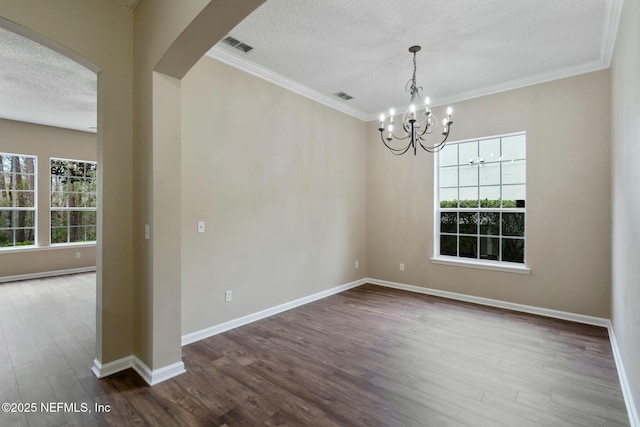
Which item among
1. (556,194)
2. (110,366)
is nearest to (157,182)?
(110,366)

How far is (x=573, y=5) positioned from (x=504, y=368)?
3.17m

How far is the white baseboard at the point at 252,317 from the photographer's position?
313cm

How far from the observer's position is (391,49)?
326 centimetres

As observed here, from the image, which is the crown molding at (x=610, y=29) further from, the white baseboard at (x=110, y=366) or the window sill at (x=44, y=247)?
the window sill at (x=44, y=247)

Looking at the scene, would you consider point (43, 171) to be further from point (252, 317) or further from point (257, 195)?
point (252, 317)

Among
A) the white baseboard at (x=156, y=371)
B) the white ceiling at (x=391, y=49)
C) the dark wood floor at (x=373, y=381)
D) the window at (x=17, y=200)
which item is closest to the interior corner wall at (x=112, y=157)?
the white baseboard at (x=156, y=371)

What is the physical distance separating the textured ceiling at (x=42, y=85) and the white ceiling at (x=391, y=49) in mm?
15

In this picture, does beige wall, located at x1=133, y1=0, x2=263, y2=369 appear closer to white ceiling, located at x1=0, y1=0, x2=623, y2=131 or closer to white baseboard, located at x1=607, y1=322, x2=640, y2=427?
white ceiling, located at x1=0, y1=0, x2=623, y2=131

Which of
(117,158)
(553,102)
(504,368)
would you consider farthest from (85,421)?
(553,102)

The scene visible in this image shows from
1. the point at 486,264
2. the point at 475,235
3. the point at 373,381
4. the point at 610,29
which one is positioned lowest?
the point at 373,381

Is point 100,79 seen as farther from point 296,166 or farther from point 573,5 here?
point 573,5

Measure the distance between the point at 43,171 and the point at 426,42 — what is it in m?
7.44

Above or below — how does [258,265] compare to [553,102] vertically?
below

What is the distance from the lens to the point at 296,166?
4.28 m
